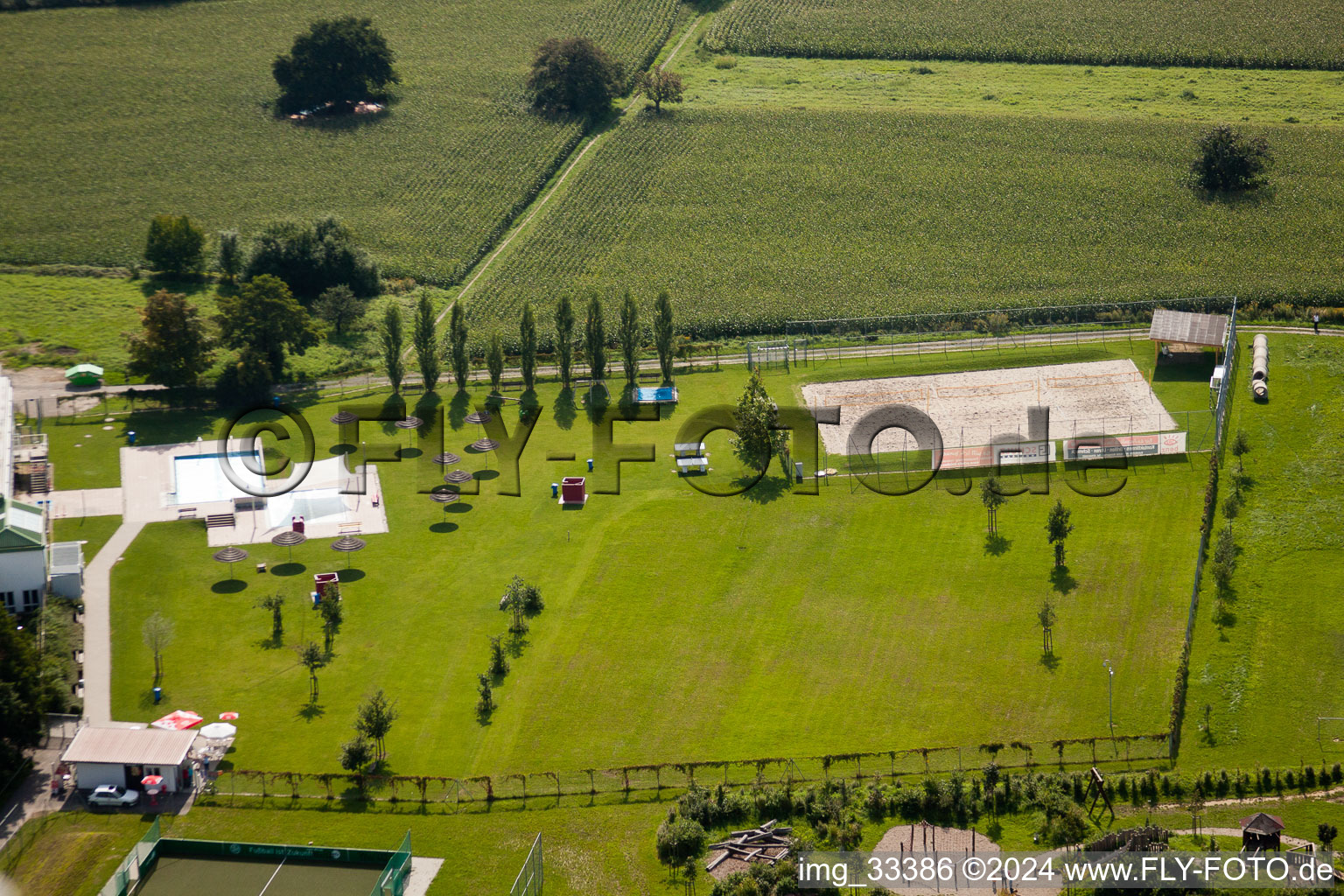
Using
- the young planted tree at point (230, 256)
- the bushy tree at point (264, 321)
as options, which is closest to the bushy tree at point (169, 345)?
the bushy tree at point (264, 321)

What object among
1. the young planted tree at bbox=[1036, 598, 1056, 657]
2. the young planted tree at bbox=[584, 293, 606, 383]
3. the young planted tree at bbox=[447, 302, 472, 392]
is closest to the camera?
the young planted tree at bbox=[1036, 598, 1056, 657]

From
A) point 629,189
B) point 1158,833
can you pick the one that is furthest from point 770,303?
point 1158,833

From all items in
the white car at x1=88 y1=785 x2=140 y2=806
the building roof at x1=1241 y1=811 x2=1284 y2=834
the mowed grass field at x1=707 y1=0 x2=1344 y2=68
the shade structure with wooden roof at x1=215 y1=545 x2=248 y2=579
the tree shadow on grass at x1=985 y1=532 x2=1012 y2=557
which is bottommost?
the white car at x1=88 y1=785 x2=140 y2=806

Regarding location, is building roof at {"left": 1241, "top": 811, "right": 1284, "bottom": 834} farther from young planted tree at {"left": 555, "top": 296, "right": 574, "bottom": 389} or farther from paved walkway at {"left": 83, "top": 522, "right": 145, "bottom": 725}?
young planted tree at {"left": 555, "top": 296, "right": 574, "bottom": 389}

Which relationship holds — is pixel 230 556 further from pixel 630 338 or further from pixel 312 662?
pixel 630 338

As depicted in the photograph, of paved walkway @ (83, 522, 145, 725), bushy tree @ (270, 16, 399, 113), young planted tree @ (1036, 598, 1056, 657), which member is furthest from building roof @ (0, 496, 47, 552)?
bushy tree @ (270, 16, 399, 113)

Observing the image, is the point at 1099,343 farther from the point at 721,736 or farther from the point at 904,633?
the point at 721,736

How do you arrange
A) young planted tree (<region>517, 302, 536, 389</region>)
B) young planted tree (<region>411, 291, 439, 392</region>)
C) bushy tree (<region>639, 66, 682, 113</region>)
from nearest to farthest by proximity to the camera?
1. young planted tree (<region>411, 291, 439, 392</region>)
2. young planted tree (<region>517, 302, 536, 389</region>)
3. bushy tree (<region>639, 66, 682, 113</region>)
